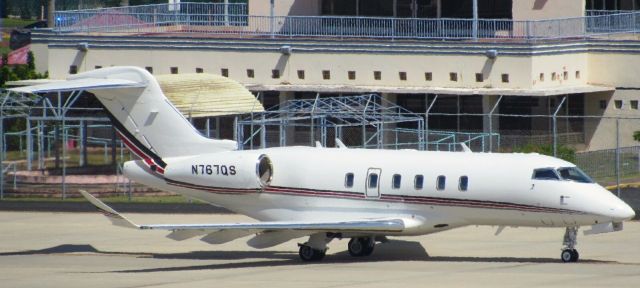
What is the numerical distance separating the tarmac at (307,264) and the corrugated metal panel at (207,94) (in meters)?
9.41

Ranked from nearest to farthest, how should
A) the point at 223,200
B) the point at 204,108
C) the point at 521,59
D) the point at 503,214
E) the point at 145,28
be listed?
1. the point at 503,214
2. the point at 223,200
3. the point at 204,108
4. the point at 521,59
5. the point at 145,28

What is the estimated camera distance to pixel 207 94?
165 ft

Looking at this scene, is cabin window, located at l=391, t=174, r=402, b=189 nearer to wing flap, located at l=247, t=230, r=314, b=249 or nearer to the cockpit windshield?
wing flap, located at l=247, t=230, r=314, b=249

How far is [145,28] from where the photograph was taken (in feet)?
206

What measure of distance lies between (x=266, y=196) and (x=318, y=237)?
155cm

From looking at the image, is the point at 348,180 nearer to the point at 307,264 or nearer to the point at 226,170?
the point at 307,264

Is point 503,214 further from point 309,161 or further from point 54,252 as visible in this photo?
point 54,252

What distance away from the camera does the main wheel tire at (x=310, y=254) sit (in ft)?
108

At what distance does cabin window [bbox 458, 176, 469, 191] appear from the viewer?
31906mm

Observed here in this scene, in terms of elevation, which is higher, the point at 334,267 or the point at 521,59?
the point at 521,59

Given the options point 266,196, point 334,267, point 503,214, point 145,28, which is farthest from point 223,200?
point 145,28

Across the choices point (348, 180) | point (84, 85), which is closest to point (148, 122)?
point (84, 85)

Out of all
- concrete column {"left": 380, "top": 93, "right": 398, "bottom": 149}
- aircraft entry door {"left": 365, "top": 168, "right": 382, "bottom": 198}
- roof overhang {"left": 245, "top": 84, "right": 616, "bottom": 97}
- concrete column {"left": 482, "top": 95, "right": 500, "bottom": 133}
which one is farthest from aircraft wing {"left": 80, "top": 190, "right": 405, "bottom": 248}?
concrete column {"left": 482, "top": 95, "right": 500, "bottom": 133}

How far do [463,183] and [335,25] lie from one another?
100ft
